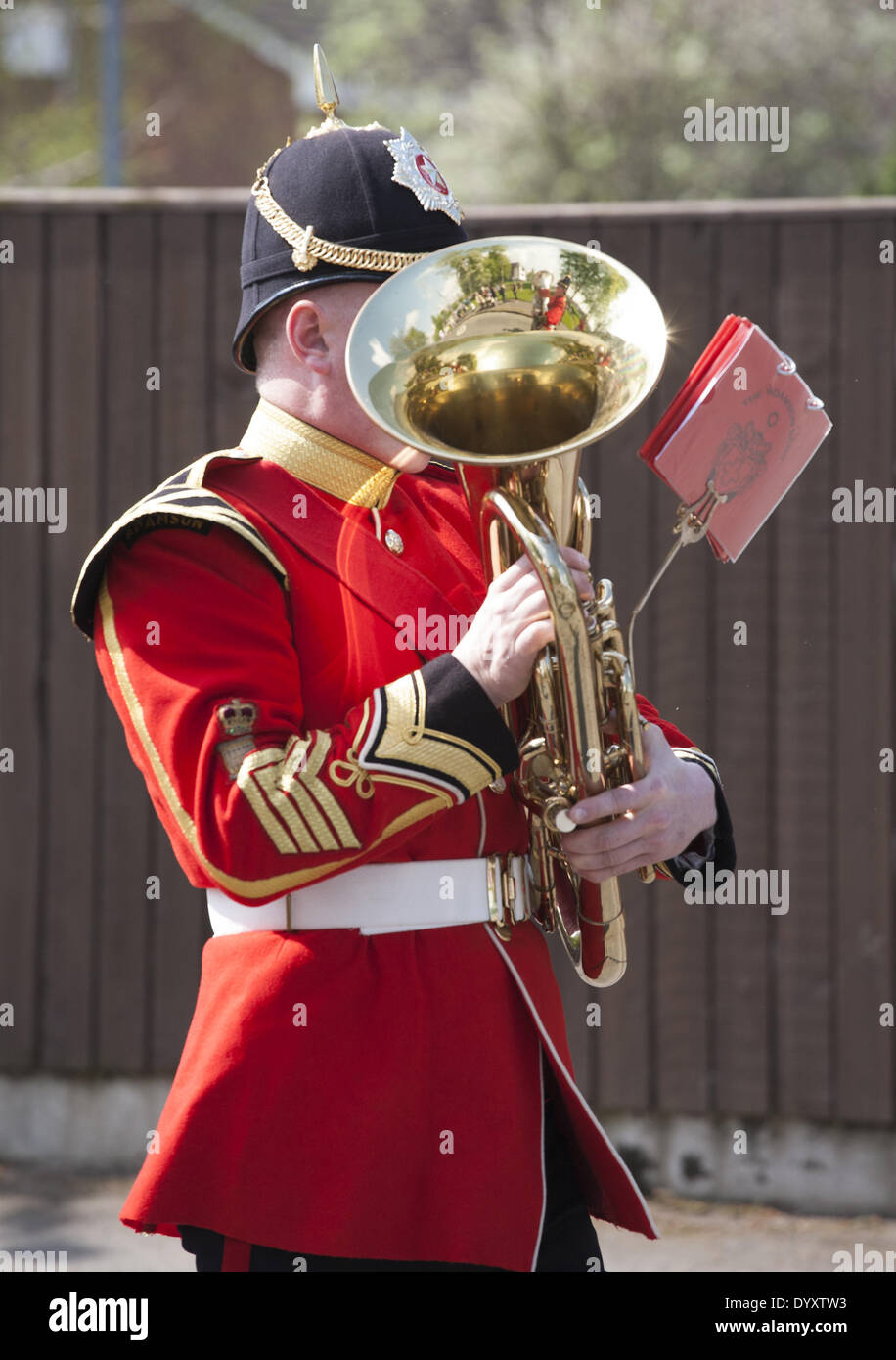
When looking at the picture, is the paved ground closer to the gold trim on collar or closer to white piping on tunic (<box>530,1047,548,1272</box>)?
white piping on tunic (<box>530,1047,548,1272</box>)

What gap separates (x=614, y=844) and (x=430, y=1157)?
0.43m

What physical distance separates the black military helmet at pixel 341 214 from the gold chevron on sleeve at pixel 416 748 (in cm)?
55

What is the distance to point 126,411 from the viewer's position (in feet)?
14.4

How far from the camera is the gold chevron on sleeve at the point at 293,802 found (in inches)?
67.1

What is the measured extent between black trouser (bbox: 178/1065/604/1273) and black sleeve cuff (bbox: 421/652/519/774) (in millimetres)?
507

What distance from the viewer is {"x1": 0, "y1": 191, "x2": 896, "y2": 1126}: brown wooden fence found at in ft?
13.6

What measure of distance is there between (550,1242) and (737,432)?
102 cm

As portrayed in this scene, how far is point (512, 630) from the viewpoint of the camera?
68.0 inches

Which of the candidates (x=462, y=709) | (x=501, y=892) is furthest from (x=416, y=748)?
(x=501, y=892)

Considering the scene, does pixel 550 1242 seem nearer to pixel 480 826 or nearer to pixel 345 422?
pixel 480 826

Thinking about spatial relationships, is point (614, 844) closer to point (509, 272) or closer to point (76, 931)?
point (509, 272)

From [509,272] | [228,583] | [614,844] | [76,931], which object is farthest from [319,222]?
[76,931]
